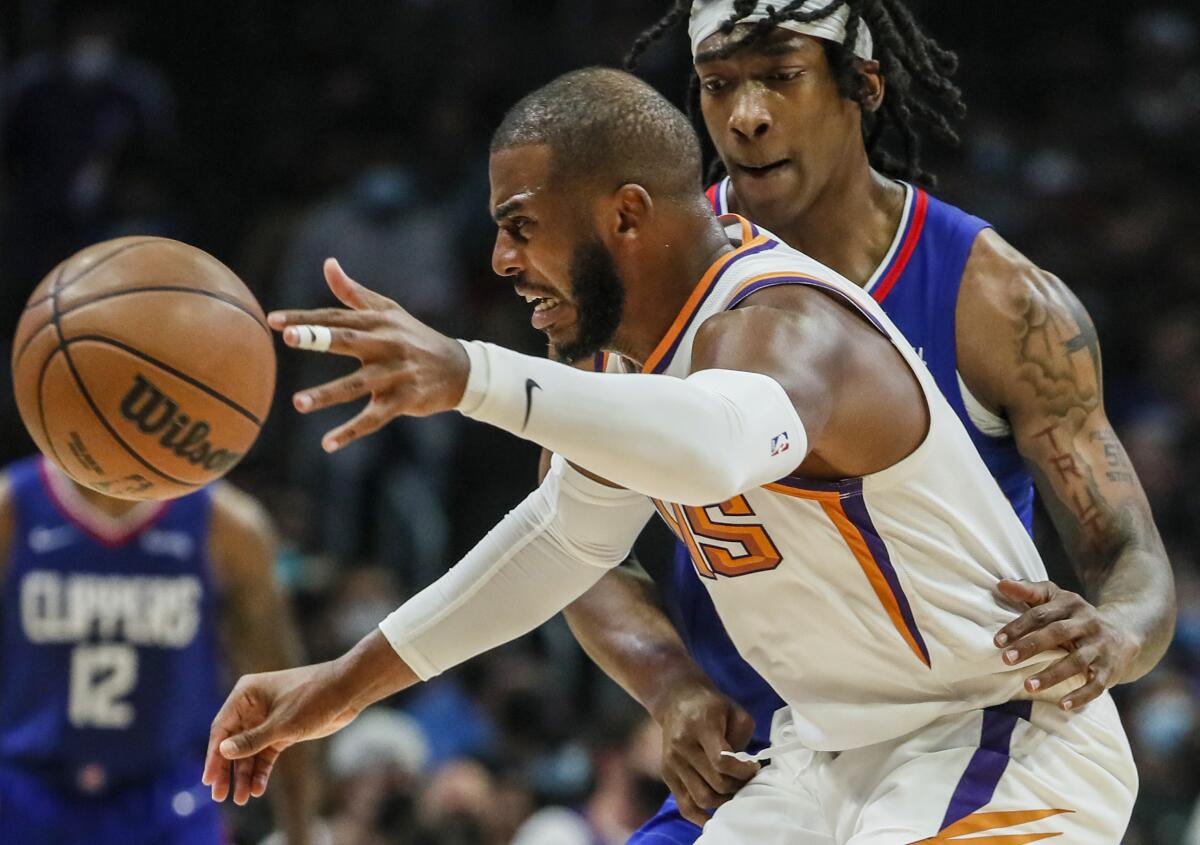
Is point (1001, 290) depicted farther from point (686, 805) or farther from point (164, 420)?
point (164, 420)

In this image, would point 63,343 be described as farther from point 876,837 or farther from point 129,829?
point 129,829

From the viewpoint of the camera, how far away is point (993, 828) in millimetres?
3191

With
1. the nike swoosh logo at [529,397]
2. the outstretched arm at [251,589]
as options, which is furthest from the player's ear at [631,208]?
the outstretched arm at [251,589]

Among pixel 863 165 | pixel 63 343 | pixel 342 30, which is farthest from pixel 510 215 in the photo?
pixel 342 30

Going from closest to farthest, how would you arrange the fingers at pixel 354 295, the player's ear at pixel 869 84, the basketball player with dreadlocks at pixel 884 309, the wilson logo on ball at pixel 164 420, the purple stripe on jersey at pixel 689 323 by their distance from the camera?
the fingers at pixel 354 295 < the purple stripe on jersey at pixel 689 323 < the wilson logo on ball at pixel 164 420 < the basketball player with dreadlocks at pixel 884 309 < the player's ear at pixel 869 84

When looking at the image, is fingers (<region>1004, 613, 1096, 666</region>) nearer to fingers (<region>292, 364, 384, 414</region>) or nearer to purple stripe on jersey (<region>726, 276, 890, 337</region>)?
purple stripe on jersey (<region>726, 276, 890, 337</region>)

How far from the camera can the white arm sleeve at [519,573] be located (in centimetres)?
367

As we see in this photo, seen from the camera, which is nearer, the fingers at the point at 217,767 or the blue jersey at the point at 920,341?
the fingers at the point at 217,767

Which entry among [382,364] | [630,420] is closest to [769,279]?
[630,420]

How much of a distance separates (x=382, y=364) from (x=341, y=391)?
84mm

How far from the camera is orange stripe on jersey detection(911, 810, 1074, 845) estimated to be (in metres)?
3.17

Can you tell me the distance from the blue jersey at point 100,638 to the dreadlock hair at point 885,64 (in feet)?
7.70

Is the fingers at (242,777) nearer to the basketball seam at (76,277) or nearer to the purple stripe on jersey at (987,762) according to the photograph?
the basketball seam at (76,277)

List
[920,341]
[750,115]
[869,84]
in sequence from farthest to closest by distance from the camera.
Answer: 1. [869,84]
2. [750,115]
3. [920,341]
